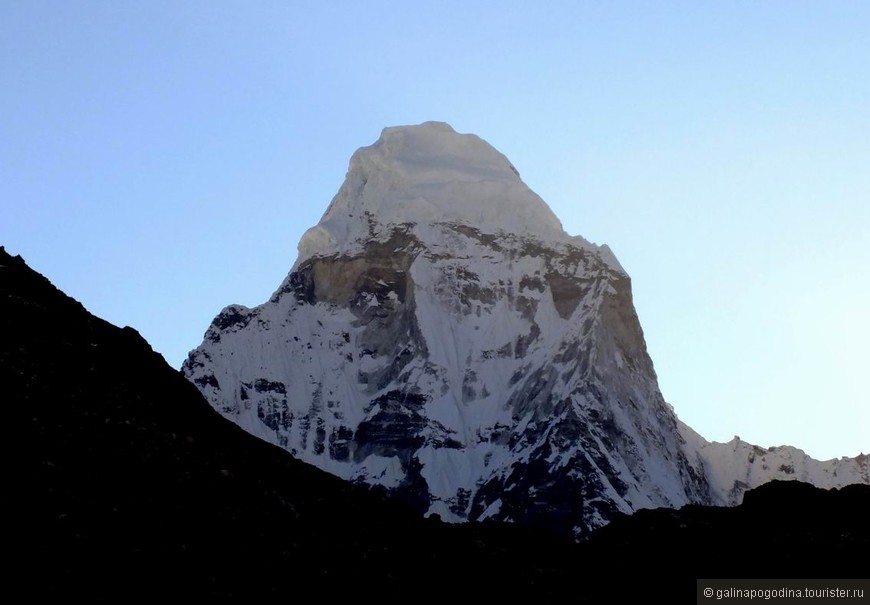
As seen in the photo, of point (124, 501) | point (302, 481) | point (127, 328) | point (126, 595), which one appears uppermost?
point (127, 328)

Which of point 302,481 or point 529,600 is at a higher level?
point 302,481

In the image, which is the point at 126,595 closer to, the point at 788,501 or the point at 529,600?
the point at 529,600

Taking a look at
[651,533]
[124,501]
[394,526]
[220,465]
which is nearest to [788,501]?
[651,533]

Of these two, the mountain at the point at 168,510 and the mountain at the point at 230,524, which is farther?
the mountain at the point at 230,524

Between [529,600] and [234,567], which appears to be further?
[529,600]

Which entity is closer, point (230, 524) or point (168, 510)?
point (168, 510)

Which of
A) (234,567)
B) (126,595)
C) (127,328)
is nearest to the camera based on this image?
(126,595)

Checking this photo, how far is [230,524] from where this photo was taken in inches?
1628

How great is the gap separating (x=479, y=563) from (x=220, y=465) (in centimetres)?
737

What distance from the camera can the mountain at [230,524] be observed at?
3866cm

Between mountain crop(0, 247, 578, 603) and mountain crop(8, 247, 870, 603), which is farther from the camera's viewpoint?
mountain crop(8, 247, 870, 603)

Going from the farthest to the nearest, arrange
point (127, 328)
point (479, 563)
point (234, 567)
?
1. point (127, 328)
2. point (479, 563)
3. point (234, 567)

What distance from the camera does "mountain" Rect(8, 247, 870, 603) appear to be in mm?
38656

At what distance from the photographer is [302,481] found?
49.6 metres
